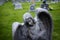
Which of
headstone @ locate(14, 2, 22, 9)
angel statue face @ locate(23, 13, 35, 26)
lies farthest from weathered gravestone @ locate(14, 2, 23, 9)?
angel statue face @ locate(23, 13, 35, 26)

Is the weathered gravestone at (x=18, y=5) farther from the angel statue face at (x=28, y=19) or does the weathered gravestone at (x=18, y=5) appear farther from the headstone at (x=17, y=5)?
the angel statue face at (x=28, y=19)

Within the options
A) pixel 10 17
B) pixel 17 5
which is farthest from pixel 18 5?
pixel 10 17

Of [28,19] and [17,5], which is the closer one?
[28,19]

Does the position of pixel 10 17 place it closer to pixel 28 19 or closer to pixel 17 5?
pixel 17 5

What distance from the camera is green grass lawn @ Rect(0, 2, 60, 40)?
332 centimetres

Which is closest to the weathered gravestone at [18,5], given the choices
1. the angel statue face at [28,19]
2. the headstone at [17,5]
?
the headstone at [17,5]

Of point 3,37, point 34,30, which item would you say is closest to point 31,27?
point 34,30

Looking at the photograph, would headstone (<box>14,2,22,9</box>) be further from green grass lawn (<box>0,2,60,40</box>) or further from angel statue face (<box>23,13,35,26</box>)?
angel statue face (<box>23,13,35,26</box>)

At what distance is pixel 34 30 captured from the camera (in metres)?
3.26

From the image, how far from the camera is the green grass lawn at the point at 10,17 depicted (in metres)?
3.32

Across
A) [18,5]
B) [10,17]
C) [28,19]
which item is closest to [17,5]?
[18,5]

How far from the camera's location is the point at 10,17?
3344 mm

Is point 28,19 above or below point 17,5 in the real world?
below

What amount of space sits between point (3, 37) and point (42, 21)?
0.68 meters
